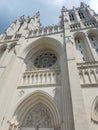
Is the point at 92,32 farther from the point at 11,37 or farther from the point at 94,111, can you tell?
the point at 11,37

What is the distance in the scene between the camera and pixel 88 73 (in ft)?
26.6

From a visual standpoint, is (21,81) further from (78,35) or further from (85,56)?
(78,35)

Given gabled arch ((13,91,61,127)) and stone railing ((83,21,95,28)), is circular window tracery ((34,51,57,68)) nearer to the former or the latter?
gabled arch ((13,91,61,127))

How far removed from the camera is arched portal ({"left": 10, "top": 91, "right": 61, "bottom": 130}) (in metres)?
7.10

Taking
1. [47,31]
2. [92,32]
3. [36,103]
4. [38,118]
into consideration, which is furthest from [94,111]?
[47,31]

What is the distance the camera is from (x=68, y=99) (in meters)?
6.75

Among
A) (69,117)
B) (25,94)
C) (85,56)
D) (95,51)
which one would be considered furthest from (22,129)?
(95,51)

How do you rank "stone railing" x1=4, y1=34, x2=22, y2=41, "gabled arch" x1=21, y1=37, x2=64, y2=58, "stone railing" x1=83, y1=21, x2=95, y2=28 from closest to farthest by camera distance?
"gabled arch" x1=21, y1=37, x2=64, y2=58
"stone railing" x1=83, y1=21, x2=95, y2=28
"stone railing" x1=4, y1=34, x2=22, y2=41

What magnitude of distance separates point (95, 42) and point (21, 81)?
742 cm

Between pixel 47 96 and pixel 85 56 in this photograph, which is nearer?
pixel 47 96

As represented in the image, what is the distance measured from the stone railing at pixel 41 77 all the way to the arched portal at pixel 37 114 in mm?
945

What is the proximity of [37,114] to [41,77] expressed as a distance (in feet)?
8.38

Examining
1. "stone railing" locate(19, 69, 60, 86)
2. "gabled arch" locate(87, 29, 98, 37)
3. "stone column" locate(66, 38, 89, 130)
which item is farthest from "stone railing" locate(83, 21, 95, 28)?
"stone railing" locate(19, 69, 60, 86)

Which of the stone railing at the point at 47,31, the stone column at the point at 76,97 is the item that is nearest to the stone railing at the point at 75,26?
the stone railing at the point at 47,31
